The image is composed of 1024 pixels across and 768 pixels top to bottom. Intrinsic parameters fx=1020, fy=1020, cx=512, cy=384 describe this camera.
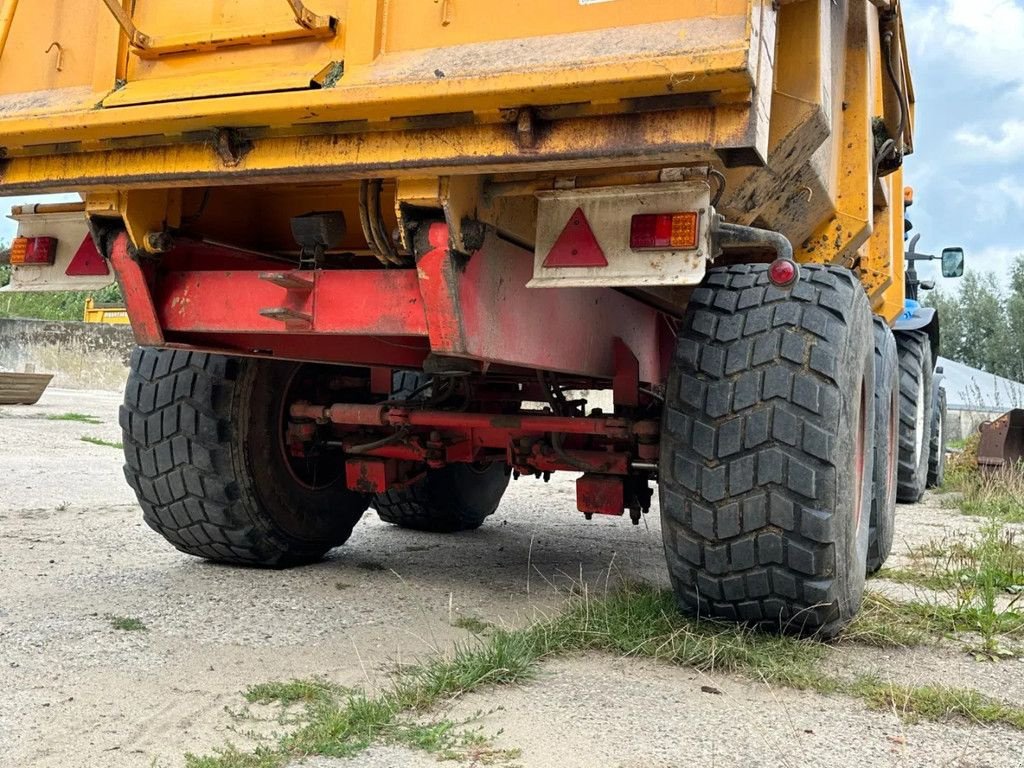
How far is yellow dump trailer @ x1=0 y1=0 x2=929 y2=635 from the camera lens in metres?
2.49

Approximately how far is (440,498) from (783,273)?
2.96 metres

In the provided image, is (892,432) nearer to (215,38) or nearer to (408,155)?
(408,155)

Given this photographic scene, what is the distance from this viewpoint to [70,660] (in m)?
2.85

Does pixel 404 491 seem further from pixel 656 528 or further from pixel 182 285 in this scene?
pixel 182 285

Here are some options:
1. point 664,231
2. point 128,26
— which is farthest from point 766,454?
point 128,26

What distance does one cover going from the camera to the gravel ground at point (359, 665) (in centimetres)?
229

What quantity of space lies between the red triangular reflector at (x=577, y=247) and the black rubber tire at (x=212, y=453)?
1.86 metres

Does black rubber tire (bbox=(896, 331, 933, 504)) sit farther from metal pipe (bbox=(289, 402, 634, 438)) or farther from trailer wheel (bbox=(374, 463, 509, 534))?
metal pipe (bbox=(289, 402, 634, 438))

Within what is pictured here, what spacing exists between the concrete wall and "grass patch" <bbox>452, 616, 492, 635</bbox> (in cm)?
1882

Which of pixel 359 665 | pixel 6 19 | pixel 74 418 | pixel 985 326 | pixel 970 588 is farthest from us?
pixel 985 326

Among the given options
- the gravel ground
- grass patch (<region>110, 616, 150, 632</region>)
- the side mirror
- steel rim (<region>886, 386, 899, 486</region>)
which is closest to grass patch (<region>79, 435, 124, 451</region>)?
the gravel ground

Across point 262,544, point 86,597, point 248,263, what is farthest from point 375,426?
point 86,597

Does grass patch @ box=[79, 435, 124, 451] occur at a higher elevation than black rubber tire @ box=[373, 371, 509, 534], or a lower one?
lower

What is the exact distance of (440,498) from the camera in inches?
217
